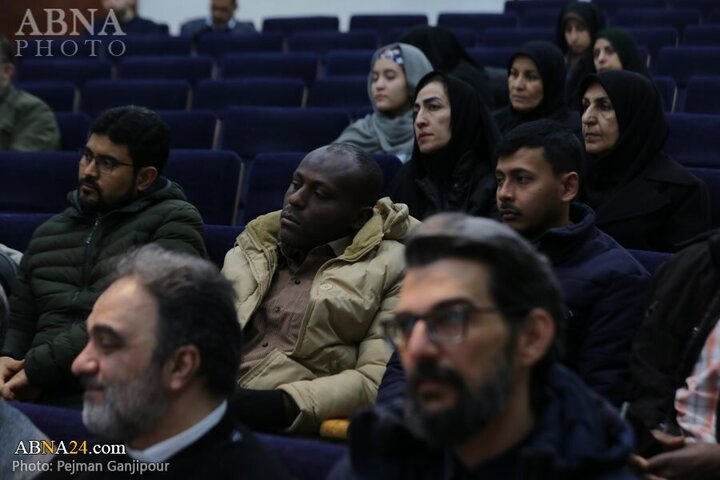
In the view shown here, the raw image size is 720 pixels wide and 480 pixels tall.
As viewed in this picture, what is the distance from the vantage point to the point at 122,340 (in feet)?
4.91

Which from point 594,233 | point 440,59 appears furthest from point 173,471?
point 440,59

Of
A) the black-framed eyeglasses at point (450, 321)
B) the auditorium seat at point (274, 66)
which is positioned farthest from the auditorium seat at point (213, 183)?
the black-framed eyeglasses at point (450, 321)

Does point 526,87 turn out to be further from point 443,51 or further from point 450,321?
point 450,321

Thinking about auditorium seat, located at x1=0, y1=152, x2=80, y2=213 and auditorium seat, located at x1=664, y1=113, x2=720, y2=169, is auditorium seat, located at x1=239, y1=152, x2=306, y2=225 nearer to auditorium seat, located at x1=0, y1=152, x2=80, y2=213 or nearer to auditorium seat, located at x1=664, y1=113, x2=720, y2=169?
auditorium seat, located at x1=0, y1=152, x2=80, y2=213

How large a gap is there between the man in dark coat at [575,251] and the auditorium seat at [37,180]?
1652 millimetres

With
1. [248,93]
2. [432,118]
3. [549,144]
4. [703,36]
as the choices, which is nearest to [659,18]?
[703,36]

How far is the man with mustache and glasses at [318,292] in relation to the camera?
2.12 meters

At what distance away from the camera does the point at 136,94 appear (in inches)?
191

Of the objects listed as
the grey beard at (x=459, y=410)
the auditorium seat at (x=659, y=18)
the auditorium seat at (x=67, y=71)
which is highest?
the auditorium seat at (x=659, y=18)

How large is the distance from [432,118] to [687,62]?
217 cm

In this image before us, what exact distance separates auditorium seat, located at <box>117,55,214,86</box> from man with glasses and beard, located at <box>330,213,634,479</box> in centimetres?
→ 436

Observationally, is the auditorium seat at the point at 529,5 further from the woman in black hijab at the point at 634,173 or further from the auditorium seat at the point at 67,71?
the woman in black hijab at the point at 634,173

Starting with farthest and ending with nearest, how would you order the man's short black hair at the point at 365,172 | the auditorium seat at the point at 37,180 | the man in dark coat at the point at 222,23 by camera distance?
the man in dark coat at the point at 222,23, the auditorium seat at the point at 37,180, the man's short black hair at the point at 365,172

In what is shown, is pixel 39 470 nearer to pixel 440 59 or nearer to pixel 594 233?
pixel 594 233
